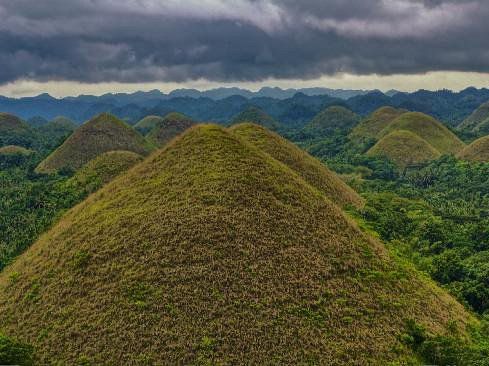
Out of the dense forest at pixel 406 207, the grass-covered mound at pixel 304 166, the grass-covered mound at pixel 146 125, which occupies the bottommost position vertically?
the dense forest at pixel 406 207

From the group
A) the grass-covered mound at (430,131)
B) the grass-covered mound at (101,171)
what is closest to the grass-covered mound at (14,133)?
the grass-covered mound at (101,171)

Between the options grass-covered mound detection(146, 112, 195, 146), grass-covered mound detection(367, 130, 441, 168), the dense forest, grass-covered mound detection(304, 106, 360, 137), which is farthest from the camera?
grass-covered mound detection(304, 106, 360, 137)

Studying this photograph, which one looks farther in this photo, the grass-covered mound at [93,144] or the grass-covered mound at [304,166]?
the grass-covered mound at [93,144]

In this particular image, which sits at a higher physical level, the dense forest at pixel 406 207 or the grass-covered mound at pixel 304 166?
the grass-covered mound at pixel 304 166

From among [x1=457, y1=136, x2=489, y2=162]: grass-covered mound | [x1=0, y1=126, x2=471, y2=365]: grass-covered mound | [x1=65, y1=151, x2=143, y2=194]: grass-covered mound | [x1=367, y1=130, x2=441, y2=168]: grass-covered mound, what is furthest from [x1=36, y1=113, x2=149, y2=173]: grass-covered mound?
[x1=457, y1=136, x2=489, y2=162]: grass-covered mound

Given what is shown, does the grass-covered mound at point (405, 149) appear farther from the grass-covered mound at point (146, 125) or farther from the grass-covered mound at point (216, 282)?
the grass-covered mound at point (146, 125)

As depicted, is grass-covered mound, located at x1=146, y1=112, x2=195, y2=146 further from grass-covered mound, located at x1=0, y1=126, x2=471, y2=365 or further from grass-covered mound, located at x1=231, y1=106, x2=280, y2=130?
grass-covered mound, located at x1=0, y1=126, x2=471, y2=365

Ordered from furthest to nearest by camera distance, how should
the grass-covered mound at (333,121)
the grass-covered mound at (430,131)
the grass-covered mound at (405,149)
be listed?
the grass-covered mound at (333,121)
the grass-covered mound at (430,131)
the grass-covered mound at (405,149)
